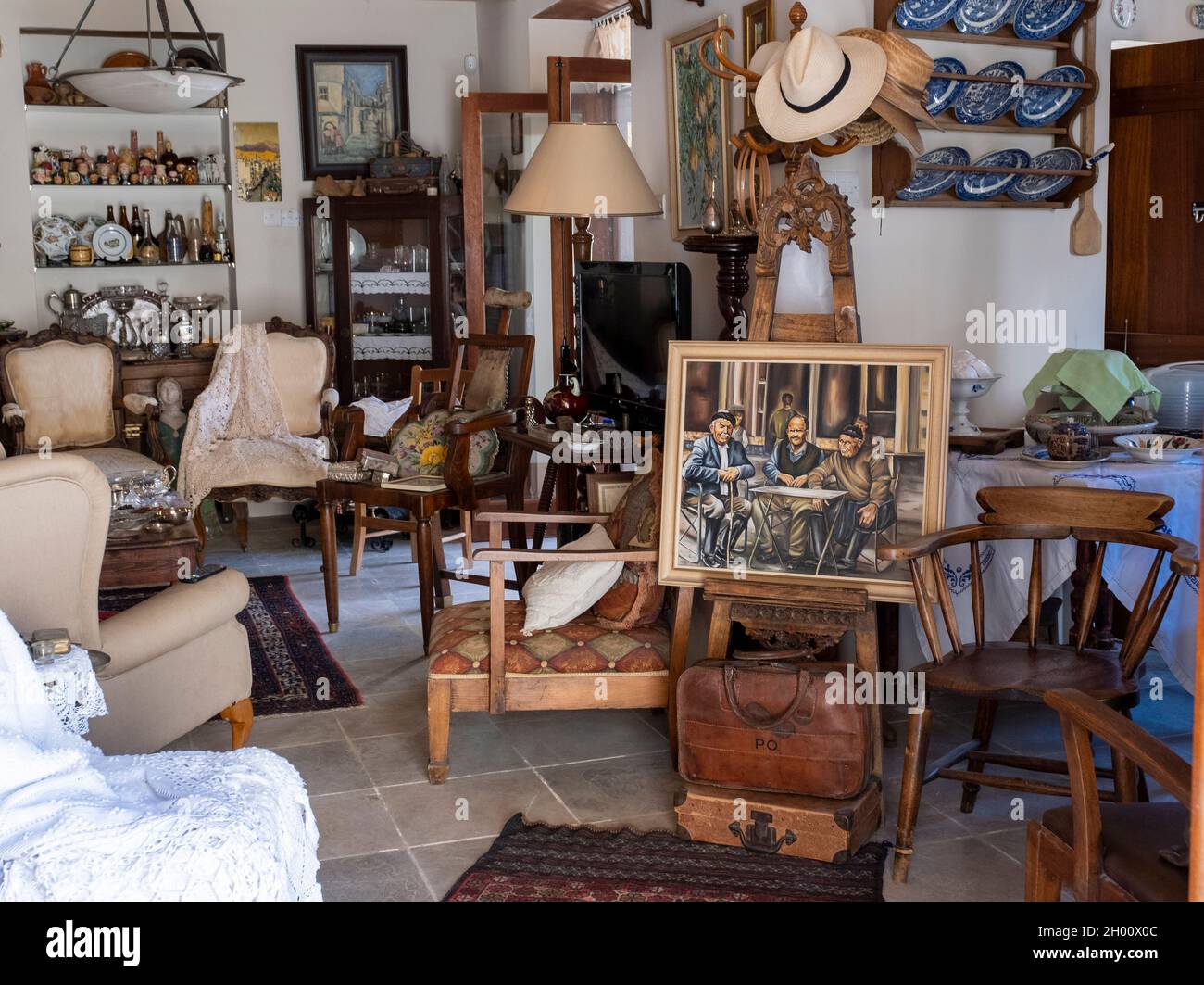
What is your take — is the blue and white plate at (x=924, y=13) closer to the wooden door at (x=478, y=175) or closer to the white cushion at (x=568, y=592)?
the white cushion at (x=568, y=592)

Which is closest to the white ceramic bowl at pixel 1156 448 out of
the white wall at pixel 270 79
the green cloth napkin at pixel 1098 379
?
the green cloth napkin at pixel 1098 379

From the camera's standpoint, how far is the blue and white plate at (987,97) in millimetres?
4250

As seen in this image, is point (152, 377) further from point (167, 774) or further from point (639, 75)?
point (167, 774)

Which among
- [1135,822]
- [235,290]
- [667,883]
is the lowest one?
[667,883]

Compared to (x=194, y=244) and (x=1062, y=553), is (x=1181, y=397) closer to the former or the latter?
(x=1062, y=553)

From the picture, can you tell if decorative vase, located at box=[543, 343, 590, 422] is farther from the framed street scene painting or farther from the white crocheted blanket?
the framed street scene painting

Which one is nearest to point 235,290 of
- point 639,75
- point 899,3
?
point 639,75

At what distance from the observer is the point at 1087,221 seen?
4.58 m

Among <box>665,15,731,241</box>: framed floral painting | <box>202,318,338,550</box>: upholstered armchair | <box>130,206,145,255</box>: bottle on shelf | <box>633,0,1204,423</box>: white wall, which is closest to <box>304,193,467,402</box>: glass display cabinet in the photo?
<box>202,318,338,550</box>: upholstered armchair

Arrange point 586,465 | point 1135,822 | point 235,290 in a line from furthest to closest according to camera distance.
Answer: point 235,290, point 586,465, point 1135,822

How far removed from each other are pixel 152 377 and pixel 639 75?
10.5 feet

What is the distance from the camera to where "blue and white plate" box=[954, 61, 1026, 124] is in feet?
13.9
